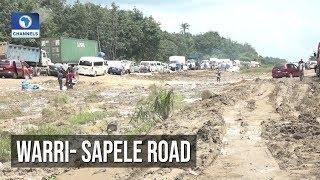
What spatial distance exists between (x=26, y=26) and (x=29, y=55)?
419 inches

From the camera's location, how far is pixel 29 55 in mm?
46281

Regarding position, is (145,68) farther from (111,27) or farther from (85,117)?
(85,117)

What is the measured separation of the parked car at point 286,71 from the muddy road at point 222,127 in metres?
15.7

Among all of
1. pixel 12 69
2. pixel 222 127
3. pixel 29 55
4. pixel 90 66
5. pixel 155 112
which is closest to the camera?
pixel 222 127

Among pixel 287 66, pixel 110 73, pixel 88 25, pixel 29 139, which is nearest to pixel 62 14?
pixel 88 25

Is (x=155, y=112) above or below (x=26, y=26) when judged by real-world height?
below

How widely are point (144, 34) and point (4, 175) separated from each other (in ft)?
251

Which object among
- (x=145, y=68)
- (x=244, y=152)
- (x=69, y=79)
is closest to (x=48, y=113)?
(x=244, y=152)

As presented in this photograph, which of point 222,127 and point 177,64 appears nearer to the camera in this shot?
point 222,127

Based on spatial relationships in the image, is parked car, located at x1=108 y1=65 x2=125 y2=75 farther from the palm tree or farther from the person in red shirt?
the palm tree

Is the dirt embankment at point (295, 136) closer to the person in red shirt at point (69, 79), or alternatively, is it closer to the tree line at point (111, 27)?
the person in red shirt at point (69, 79)

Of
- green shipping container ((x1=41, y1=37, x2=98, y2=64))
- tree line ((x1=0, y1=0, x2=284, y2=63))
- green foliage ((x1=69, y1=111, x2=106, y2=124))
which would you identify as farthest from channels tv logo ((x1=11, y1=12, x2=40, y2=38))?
tree line ((x1=0, y1=0, x2=284, y2=63))

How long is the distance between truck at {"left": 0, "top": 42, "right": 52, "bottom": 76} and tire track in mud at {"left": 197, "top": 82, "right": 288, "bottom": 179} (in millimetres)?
28797

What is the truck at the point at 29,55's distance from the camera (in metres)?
43.2
